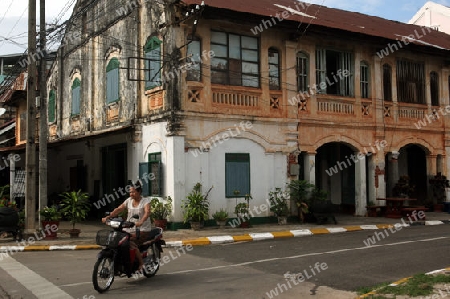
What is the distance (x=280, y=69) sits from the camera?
17.4m

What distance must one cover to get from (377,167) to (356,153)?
1.06m

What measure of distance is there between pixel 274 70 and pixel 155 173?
5.33 metres

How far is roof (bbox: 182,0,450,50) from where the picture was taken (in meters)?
16.4

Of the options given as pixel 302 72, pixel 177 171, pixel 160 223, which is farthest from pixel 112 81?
pixel 302 72

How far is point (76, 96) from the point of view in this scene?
75.4 ft

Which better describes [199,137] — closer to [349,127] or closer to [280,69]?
[280,69]

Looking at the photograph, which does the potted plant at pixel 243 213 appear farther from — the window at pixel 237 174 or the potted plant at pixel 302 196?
the potted plant at pixel 302 196

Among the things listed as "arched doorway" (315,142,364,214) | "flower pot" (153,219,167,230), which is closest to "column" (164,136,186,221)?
"flower pot" (153,219,167,230)

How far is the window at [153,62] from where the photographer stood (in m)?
16.2

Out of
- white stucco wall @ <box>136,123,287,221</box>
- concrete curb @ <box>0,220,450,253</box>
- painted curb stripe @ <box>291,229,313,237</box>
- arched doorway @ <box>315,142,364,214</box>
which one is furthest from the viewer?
arched doorway @ <box>315,142,364,214</box>

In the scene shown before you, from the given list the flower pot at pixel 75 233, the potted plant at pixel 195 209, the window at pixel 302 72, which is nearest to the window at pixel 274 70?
the window at pixel 302 72

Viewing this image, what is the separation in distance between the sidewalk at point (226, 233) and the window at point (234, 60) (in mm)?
4763

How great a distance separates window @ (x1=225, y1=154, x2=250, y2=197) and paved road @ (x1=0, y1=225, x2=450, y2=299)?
320 centimetres

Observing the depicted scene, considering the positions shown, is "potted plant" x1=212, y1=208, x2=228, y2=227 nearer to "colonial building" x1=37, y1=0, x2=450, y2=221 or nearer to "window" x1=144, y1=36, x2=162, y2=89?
"colonial building" x1=37, y1=0, x2=450, y2=221
